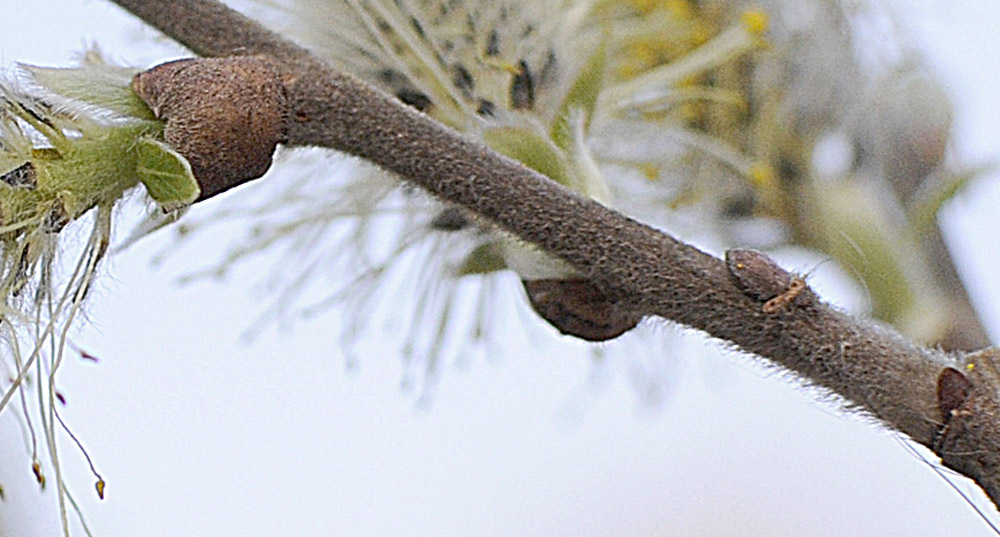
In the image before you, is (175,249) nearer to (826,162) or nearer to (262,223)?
(262,223)

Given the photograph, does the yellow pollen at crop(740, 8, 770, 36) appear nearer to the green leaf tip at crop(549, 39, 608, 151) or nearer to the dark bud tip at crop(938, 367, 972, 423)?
the green leaf tip at crop(549, 39, 608, 151)

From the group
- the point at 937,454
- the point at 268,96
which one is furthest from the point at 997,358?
the point at 268,96

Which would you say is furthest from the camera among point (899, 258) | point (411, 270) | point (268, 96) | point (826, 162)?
point (826, 162)

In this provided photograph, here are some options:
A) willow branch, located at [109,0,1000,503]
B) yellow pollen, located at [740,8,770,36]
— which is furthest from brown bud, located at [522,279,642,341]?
yellow pollen, located at [740,8,770,36]

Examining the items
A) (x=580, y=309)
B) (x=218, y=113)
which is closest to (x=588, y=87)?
(x=580, y=309)

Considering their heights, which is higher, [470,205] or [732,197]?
[470,205]
